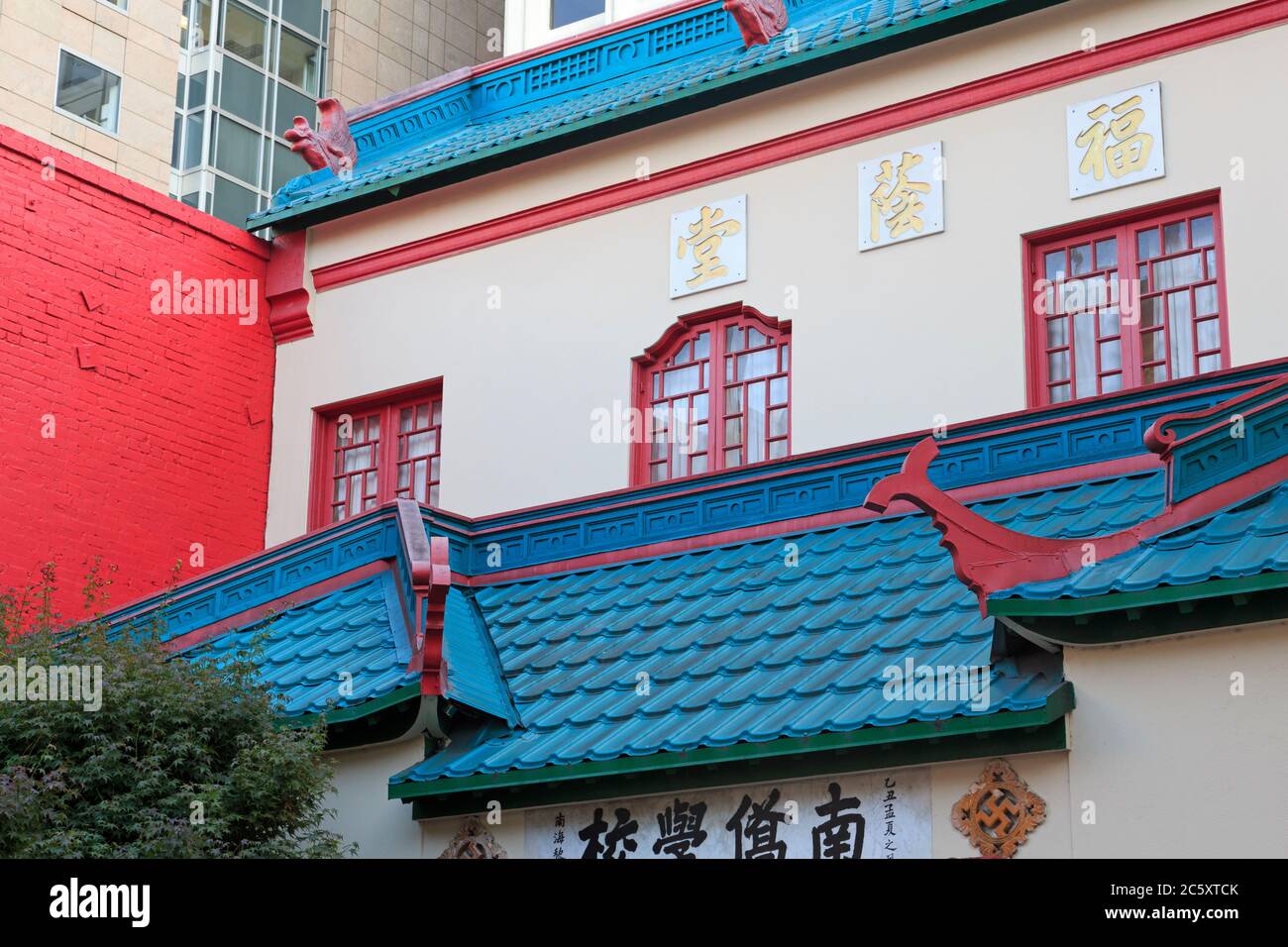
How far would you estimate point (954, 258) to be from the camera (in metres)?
15.2

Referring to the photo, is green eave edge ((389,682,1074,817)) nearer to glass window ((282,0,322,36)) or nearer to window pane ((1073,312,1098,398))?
window pane ((1073,312,1098,398))

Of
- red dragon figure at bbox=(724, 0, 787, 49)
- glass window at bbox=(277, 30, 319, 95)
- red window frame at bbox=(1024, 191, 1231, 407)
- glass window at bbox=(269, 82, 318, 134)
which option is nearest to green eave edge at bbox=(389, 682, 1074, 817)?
red window frame at bbox=(1024, 191, 1231, 407)

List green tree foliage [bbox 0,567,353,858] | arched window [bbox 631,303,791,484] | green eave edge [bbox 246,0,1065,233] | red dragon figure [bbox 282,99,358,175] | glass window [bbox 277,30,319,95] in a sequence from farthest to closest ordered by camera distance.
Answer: glass window [bbox 277,30,319,95]
red dragon figure [bbox 282,99,358,175]
arched window [bbox 631,303,791,484]
green eave edge [bbox 246,0,1065,233]
green tree foliage [bbox 0,567,353,858]

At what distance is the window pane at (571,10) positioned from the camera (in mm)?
21250

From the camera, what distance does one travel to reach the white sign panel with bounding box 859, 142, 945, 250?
15422 mm

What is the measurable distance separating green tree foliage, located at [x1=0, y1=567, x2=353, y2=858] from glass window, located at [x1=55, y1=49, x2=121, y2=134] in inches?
1023

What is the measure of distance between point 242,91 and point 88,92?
464 centimetres

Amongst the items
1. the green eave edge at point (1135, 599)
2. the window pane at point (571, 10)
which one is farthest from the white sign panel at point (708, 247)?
the green eave edge at point (1135, 599)

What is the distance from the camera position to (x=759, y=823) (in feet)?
37.0

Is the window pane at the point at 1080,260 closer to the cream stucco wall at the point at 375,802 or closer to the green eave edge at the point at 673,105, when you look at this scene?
the green eave edge at the point at 673,105

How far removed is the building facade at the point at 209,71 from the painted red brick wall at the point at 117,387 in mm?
17025

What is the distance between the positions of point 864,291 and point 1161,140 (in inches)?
98.7

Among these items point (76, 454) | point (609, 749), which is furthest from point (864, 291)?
point (76, 454)
